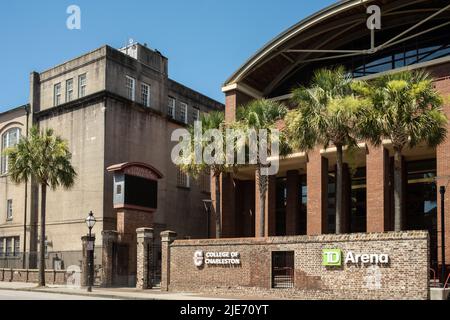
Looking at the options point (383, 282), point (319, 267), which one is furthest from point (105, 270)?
point (383, 282)

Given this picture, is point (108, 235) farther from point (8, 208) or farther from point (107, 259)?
point (8, 208)

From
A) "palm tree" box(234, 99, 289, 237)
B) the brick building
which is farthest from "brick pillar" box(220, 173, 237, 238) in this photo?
"palm tree" box(234, 99, 289, 237)

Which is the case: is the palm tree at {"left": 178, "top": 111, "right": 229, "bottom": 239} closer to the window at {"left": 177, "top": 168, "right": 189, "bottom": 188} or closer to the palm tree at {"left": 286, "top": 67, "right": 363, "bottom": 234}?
the palm tree at {"left": 286, "top": 67, "right": 363, "bottom": 234}

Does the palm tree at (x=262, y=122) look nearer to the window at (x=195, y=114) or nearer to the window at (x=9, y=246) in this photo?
the window at (x=195, y=114)

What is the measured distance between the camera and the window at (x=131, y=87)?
149 feet

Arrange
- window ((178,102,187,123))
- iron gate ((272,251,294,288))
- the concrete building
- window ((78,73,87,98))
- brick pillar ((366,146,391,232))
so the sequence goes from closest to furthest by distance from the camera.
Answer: iron gate ((272,251,294,288)) < brick pillar ((366,146,391,232)) < the concrete building < window ((78,73,87,98)) < window ((178,102,187,123))

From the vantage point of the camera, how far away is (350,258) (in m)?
24.9

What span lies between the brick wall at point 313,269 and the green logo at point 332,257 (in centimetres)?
18

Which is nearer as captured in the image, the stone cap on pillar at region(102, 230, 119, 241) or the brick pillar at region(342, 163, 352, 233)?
the stone cap on pillar at region(102, 230, 119, 241)

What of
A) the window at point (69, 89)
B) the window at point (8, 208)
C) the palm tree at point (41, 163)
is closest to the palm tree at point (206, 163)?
the palm tree at point (41, 163)

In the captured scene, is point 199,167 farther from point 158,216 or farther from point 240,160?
point 158,216

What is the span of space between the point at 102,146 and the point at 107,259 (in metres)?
9.87

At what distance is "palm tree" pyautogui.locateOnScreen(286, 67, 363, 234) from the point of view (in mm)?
26156

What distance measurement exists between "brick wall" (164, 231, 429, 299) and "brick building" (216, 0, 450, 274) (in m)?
8.17
